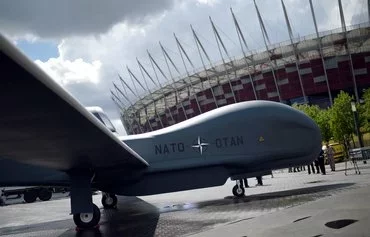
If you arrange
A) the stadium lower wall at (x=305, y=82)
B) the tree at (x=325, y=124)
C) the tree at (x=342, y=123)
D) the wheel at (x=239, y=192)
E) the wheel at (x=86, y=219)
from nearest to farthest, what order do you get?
the wheel at (x=86, y=219), the wheel at (x=239, y=192), the tree at (x=342, y=123), the tree at (x=325, y=124), the stadium lower wall at (x=305, y=82)

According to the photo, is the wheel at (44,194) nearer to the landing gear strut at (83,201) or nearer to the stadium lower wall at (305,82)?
the landing gear strut at (83,201)

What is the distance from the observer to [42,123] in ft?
18.3

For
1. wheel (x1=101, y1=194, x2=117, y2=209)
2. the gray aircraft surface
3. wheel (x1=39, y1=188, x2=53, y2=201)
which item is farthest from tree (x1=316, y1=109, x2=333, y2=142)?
wheel (x1=101, y1=194, x2=117, y2=209)

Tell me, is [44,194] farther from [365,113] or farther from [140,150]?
[365,113]

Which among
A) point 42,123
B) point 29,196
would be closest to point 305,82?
point 29,196

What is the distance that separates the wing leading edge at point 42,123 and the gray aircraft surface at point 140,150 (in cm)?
2

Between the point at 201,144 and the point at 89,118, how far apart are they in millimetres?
8739

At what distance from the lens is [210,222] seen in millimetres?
9164

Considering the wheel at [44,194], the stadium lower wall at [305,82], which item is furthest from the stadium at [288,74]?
the wheel at [44,194]

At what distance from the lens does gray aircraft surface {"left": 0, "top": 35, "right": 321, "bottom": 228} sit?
5.95 metres

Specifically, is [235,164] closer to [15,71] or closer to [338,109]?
[15,71]

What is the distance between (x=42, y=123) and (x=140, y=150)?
8.33m

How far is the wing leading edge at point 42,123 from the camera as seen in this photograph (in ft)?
12.6

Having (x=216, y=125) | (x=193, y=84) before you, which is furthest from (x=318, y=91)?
(x=216, y=125)
